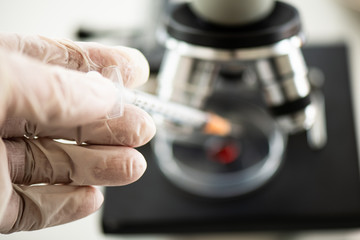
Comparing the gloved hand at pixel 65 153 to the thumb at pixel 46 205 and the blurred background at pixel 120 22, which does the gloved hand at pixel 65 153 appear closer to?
the thumb at pixel 46 205

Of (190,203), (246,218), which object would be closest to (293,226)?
(246,218)

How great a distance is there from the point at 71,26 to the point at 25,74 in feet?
2.77

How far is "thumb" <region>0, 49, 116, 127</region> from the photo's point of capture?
0.40 metres

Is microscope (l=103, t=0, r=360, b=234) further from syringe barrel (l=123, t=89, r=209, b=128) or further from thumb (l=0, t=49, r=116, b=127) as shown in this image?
thumb (l=0, t=49, r=116, b=127)

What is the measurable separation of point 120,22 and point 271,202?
0.66 meters

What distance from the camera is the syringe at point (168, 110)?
20.7 inches

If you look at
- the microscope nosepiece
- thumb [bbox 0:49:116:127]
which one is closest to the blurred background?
the microscope nosepiece

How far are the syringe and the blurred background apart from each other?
0.22 meters

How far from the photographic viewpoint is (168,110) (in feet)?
2.17

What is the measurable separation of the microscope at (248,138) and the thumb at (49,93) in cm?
22

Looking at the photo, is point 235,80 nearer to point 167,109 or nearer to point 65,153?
point 167,109

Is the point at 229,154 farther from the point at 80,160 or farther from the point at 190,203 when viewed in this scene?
the point at 80,160

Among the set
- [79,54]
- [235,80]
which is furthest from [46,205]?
[235,80]

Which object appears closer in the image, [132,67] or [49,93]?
[49,93]
